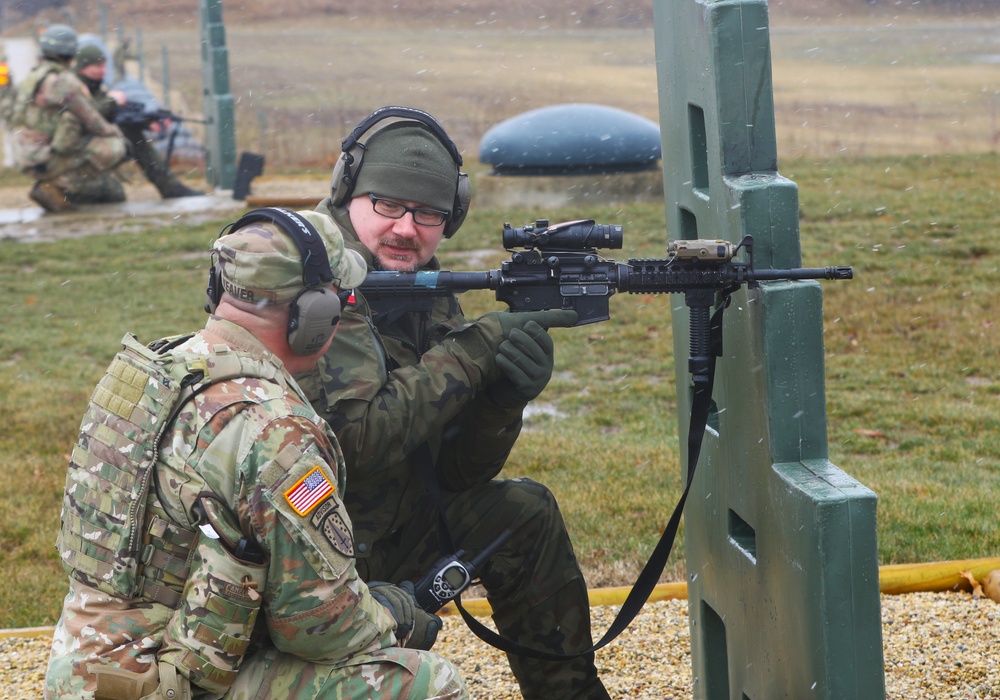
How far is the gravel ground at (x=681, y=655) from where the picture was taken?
4.39m

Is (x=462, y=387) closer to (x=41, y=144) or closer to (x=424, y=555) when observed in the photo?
(x=424, y=555)

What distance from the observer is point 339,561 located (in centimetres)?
268

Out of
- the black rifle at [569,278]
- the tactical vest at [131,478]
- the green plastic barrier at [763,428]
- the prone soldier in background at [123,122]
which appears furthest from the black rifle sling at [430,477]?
the prone soldier in background at [123,122]

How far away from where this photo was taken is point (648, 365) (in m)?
8.96

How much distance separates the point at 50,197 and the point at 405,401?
1218 centimetres

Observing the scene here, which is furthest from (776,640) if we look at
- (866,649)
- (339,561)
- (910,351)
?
(910,351)

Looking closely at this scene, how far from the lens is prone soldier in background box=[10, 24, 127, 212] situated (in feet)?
43.2

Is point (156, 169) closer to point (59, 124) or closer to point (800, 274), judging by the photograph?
point (59, 124)

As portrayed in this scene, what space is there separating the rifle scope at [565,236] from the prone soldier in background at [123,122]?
11620 millimetres

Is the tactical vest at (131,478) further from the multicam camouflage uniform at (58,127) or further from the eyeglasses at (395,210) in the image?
the multicam camouflage uniform at (58,127)

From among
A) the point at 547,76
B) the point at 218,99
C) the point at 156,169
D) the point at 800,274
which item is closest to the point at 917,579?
the point at 800,274

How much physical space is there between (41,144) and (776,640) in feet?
38.9

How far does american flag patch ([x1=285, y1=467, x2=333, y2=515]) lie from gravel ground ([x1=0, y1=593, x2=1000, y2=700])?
→ 219 centimetres

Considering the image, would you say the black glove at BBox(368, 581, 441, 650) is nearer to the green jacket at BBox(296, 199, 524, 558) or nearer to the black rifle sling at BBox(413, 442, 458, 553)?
the green jacket at BBox(296, 199, 524, 558)
